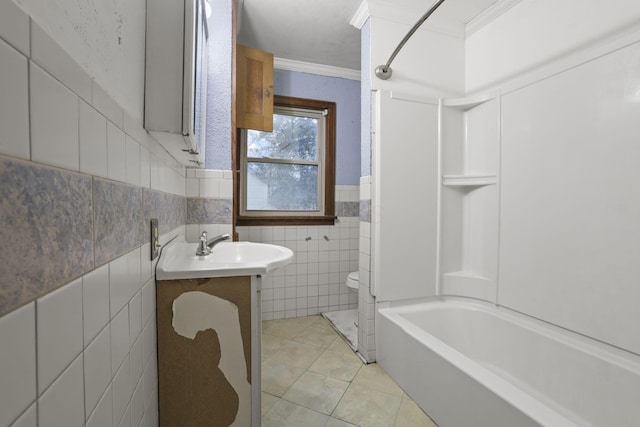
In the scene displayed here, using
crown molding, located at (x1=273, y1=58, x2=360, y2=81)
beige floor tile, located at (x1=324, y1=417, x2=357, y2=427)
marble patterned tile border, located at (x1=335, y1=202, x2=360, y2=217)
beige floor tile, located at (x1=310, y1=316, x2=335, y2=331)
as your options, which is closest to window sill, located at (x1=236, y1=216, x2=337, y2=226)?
Answer: marble patterned tile border, located at (x1=335, y1=202, x2=360, y2=217)

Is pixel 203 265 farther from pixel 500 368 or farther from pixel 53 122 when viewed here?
pixel 500 368

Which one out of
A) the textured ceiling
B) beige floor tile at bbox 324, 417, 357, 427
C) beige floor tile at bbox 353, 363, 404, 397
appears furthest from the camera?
the textured ceiling

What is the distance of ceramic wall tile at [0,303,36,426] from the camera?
24 cm

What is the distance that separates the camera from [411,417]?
1286 millimetres

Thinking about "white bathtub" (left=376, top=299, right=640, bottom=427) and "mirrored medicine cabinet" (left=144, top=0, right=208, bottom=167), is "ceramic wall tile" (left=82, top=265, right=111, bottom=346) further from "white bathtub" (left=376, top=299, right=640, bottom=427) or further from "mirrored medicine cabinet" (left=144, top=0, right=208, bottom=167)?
"white bathtub" (left=376, top=299, right=640, bottom=427)

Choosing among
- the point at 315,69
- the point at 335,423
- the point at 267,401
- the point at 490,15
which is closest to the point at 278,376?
the point at 267,401

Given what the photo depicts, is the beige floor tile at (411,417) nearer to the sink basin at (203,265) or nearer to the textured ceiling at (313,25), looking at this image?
the sink basin at (203,265)

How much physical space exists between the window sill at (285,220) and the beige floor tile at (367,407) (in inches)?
53.8

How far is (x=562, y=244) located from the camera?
1314 mm

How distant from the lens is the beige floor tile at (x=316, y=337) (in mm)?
1998

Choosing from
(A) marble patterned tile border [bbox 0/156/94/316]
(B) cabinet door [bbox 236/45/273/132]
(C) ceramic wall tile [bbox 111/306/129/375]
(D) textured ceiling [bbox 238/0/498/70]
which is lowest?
(C) ceramic wall tile [bbox 111/306/129/375]

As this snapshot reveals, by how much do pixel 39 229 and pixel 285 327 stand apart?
2182 mm

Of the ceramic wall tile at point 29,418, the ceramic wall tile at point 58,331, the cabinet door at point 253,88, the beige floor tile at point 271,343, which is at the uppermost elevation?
the cabinet door at point 253,88

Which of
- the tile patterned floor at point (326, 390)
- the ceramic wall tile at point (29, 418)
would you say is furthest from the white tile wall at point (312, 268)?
the ceramic wall tile at point (29, 418)
